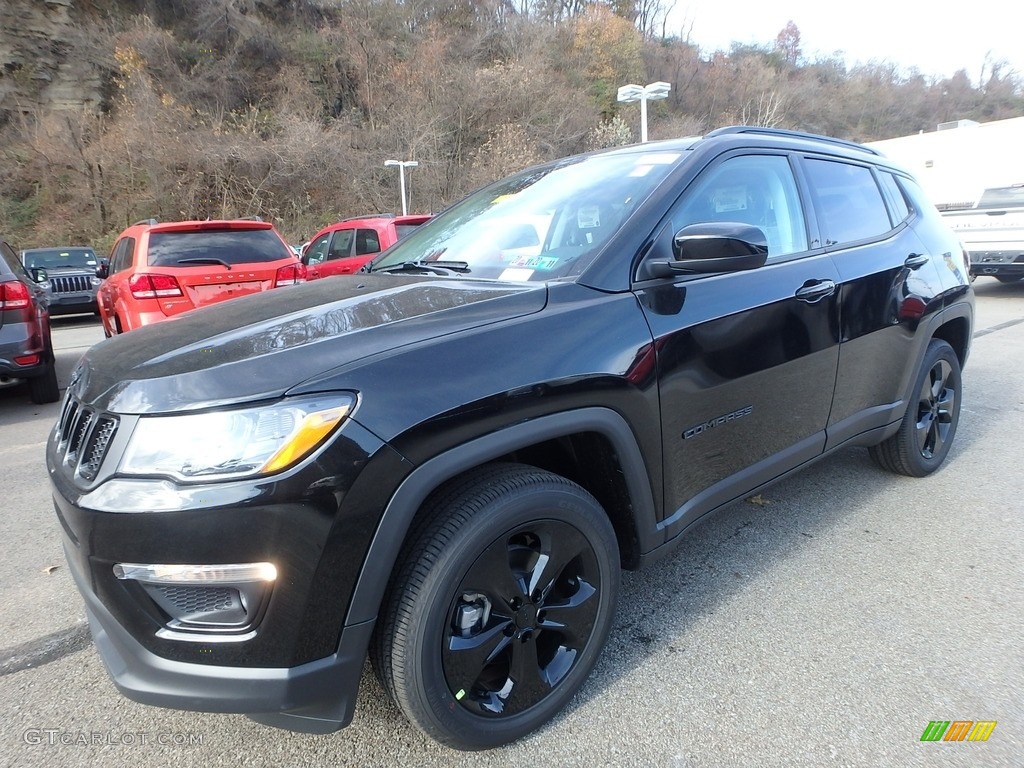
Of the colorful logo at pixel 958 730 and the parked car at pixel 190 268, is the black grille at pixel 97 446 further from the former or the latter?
the parked car at pixel 190 268

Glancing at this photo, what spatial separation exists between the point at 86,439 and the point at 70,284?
1385 cm

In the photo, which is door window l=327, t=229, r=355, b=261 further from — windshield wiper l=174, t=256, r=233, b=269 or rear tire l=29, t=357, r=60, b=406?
rear tire l=29, t=357, r=60, b=406

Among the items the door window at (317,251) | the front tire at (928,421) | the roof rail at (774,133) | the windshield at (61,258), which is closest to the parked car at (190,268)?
the door window at (317,251)

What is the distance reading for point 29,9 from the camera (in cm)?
2634

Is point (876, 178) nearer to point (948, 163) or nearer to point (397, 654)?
point (397, 654)

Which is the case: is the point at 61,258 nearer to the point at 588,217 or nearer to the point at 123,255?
the point at 123,255

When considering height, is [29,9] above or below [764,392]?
above

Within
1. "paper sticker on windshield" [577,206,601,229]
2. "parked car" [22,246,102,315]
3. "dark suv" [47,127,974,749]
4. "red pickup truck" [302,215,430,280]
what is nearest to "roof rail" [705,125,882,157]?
"dark suv" [47,127,974,749]

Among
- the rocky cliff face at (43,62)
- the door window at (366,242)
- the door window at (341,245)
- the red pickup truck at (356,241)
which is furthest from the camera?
the rocky cliff face at (43,62)

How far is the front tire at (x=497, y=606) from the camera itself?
170 cm

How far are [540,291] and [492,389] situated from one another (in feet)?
1.50

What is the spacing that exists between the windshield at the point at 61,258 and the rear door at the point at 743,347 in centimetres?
1481

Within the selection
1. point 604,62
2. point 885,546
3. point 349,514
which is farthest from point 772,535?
point 604,62

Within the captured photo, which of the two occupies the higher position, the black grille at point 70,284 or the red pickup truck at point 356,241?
the red pickup truck at point 356,241
